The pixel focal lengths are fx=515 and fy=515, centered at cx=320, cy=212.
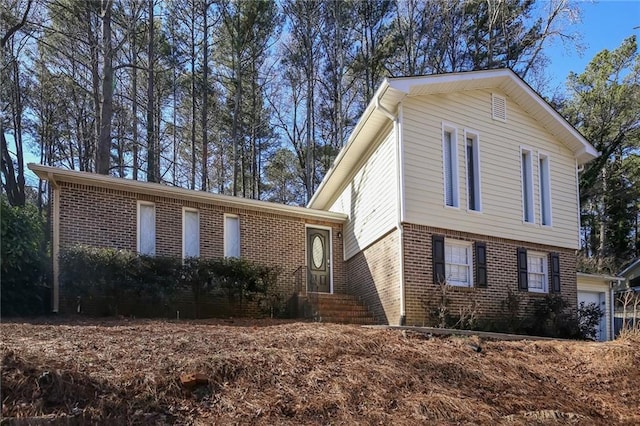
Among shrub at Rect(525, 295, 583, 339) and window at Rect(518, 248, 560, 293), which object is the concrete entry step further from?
window at Rect(518, 248, 560, 293)

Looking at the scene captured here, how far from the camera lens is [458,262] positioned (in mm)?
11656

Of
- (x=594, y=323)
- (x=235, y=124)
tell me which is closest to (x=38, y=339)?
(x=594, y=323)

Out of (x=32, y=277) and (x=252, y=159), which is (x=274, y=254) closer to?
(x=32, y=277)

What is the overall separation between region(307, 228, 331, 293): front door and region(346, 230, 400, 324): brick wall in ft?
2.77

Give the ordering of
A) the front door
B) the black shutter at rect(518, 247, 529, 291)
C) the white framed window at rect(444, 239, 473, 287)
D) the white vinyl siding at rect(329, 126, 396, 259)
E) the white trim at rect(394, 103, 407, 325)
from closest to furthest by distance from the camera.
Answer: the white trim at rect(394, 103, 407, 325), the white vinyl siding at rect(329, 126, 396, 259), the white framed window at rect(444, 239, 473, 287), the black shutter at rect(518, 247, 529, 291), the front door

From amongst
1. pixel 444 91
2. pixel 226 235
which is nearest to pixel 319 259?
pixel 226 235

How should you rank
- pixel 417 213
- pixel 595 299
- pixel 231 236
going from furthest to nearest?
pixel 595 299 → pixel 231 236 → pixel 417 213

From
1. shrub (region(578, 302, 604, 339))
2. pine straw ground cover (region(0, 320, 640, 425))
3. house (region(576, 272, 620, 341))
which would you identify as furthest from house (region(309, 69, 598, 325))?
pine straw ground cover (region(0, 320, 640, 425))

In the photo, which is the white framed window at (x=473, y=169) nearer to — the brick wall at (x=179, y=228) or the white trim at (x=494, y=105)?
the white trim at (x=494, y=105)

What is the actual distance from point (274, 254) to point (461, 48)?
16.5 metres

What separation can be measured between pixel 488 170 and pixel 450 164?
1.02 metres

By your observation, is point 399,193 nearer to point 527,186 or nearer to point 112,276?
point 527,186

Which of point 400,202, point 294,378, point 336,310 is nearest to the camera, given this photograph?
point 294,378

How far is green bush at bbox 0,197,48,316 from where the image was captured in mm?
9352
